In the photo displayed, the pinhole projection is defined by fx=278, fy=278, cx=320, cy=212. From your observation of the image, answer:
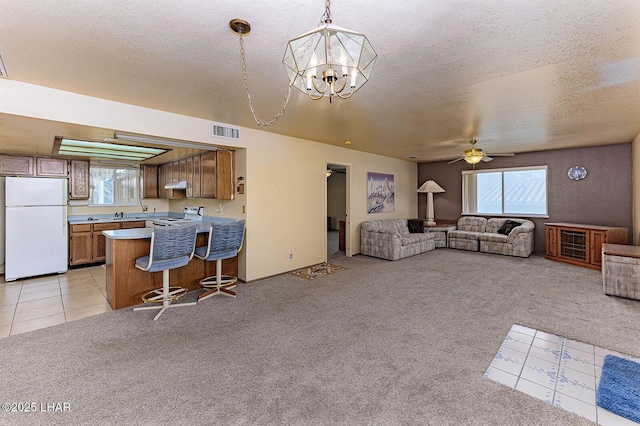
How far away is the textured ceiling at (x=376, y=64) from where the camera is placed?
1.70 m

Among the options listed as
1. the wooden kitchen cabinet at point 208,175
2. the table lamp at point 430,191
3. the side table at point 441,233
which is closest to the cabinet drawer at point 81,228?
the wooden kitchen cabinet at point 208,175

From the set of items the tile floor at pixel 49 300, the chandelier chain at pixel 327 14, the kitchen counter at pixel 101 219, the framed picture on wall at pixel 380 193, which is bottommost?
the tile floor at pixel 49 300

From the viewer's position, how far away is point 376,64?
2.36 meters

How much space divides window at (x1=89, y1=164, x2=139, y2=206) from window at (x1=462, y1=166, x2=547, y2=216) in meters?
8.79

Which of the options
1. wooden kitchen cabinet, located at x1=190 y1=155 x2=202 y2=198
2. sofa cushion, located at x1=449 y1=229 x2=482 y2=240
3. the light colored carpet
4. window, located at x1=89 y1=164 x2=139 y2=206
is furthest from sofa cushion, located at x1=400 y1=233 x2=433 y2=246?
window, located at x1=89 y1=164 x2=139 y2=206

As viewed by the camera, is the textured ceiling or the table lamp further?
the table lamp

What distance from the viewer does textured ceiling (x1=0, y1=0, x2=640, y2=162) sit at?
67.1 inches

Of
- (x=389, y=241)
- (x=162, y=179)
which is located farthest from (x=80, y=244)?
(x=389, y=241)

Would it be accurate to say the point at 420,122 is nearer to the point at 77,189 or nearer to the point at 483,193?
the point at 483,193

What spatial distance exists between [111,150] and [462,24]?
5.31 meters

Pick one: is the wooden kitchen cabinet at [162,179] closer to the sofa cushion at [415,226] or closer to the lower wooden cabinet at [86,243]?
the lower wooden cabinet at [86,243]

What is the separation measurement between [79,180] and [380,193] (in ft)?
22.4

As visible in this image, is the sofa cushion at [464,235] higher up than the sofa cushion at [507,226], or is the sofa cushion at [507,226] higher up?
the sofa cushion at [507,226]

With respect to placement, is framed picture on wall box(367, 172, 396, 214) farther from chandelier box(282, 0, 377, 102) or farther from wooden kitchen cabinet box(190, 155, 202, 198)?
chandelier box(282, 0, 377, 102)
